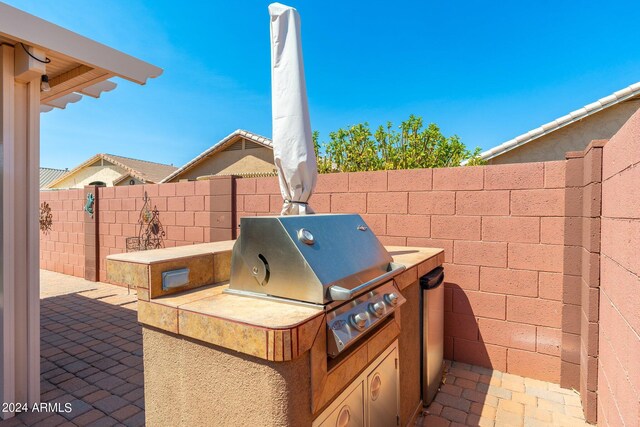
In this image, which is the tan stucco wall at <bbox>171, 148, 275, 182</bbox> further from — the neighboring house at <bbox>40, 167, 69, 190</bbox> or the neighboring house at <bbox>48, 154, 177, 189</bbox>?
the neighboring house at <bbox>40, 167, 69, 190</bbox>

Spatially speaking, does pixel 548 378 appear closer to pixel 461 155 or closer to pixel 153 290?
pixel 153 290

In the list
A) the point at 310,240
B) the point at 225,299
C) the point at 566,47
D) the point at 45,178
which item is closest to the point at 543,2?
the point at 566,47

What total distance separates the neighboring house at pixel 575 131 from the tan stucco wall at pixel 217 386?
28.6 ft

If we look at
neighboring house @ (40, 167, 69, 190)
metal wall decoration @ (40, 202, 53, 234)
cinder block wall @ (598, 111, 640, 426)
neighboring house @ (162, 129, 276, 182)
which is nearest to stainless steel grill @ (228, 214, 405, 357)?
cinder block wall @ (598, 111, 640, 426)

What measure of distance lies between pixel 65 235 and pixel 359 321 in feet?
28.0

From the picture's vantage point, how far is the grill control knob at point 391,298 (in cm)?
165

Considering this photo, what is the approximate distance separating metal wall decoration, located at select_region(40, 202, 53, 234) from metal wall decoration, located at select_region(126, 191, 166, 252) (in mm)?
3417

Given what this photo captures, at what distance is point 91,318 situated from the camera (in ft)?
14.8

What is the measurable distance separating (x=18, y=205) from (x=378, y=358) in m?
2.99

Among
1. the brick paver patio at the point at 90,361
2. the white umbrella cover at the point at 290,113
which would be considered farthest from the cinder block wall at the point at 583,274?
the brick paver patio at the point at 90,361

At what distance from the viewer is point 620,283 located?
1600 mm

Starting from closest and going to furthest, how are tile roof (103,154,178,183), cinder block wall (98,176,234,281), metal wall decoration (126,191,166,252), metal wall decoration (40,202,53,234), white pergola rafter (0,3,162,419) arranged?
1. white pergola rafter (0,3,162,419)
2. cinder block wall (98,176,234,281)
3. metal wall decoration (126,191,166,252)
4. metal wall decoration (40,202,53,234)
5. tile roof (103,154,178,183)

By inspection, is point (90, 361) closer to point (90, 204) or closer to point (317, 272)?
point (317, 272)

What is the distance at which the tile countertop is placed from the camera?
3.47 feet
